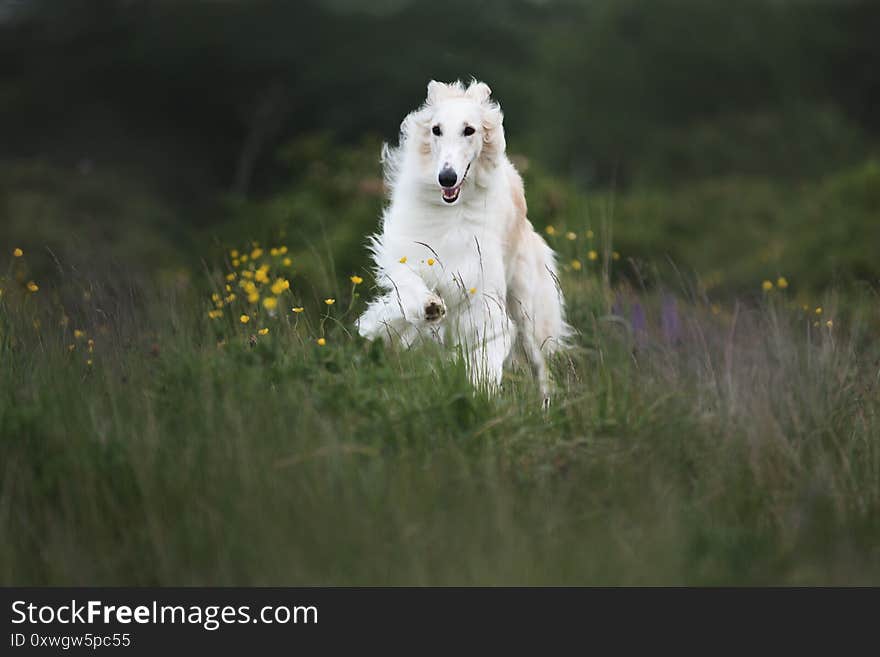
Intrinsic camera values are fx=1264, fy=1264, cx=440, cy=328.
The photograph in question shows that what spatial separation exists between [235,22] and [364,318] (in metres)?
30.9

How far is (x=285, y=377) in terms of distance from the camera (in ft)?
18.4

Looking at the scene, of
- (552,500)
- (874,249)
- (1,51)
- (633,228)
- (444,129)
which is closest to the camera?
(552,500)

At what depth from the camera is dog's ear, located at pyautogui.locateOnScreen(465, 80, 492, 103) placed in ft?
26.3

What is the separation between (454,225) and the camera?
7859 millimetres

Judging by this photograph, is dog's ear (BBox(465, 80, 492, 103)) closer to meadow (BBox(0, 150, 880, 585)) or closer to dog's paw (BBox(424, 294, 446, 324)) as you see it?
dog's paw (BBox(424, 294, 446, 324))

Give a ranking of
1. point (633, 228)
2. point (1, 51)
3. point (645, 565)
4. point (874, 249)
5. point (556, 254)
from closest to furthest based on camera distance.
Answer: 1. point (645, 565)
2. point (556, 254)
3. point (874, 249)
4. point (633, 228)
5. point (1, 51)

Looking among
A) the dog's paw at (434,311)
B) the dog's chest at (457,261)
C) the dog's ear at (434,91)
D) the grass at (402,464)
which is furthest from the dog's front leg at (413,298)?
the dog's ear at (434,91)

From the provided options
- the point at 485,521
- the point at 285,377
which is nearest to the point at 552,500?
the point at 485,521

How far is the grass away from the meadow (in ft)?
0.04

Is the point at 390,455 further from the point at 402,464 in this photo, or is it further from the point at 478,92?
the point at 478,92

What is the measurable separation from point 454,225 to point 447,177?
19.1 inches

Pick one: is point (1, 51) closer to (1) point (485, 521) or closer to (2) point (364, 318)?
(2) point (364, 318)

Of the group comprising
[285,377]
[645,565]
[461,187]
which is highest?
[461,187]

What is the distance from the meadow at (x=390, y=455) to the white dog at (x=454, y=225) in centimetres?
69
